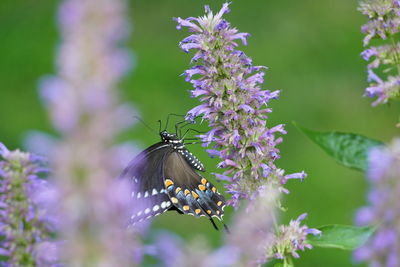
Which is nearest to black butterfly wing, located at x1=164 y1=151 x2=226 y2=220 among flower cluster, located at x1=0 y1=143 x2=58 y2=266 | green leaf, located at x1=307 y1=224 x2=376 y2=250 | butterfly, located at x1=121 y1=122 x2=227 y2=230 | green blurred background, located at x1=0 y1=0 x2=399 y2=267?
butterfly, located at x1=121 y1=122 x2=227 y2=230

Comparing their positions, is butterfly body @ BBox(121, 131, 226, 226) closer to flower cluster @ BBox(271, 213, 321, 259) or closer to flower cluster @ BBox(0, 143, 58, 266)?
flower cluster @ BBox(271, 213, 321, 259)

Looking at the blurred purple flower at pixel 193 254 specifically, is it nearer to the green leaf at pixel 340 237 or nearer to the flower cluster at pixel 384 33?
the green leaf at pixel 340 237

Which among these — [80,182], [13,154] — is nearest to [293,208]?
[13,154]

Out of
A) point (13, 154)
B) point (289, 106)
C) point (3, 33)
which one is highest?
point (3, 33)

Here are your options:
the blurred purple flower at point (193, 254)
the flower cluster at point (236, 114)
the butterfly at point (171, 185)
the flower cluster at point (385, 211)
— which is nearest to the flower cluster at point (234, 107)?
the flower cluster at point (236, 114)

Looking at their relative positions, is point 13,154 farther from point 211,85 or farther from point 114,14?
point 114,14

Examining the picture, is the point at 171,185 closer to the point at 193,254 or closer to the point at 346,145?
the point at 346,145
